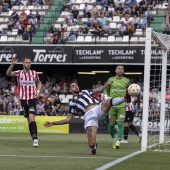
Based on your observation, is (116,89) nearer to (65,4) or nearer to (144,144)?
(144,144)

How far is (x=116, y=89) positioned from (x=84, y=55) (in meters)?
15.5

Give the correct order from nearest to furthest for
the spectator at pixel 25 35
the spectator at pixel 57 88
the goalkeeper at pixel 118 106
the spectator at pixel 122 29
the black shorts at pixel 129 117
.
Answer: the goalkeeper at pixel 118 106 → the black shorts at pixel 129 117 → the spectator at pixel 122 29 → the spectator at pixel 57 88 → the spectator at pixel 25 35

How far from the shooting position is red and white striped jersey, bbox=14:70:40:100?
623 inches

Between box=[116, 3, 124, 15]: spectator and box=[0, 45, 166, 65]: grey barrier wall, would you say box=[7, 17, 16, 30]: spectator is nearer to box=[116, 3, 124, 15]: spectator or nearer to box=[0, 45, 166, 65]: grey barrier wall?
box=[0, 45, 166, 65]: grey barrier wall

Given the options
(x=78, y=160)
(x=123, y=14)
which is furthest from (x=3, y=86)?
(x=78, y=160)

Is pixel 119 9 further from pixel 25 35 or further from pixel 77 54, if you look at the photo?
pixel 25 35

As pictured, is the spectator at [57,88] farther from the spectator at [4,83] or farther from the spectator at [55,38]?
the spectator at [4,83]

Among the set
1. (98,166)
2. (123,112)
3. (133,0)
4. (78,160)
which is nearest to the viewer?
(98,166)

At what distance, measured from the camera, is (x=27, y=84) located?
1599 cm

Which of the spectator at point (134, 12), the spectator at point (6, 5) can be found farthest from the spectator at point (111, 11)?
the spectator at point (6, 5)

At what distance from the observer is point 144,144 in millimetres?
14266

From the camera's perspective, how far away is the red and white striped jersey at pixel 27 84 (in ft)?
51.9

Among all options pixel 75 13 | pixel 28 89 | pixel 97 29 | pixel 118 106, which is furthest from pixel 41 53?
pixel 28 89

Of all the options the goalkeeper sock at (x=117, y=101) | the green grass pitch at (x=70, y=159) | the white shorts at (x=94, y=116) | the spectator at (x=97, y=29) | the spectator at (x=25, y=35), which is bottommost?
the green grass pitch at (x=70, y=159)
